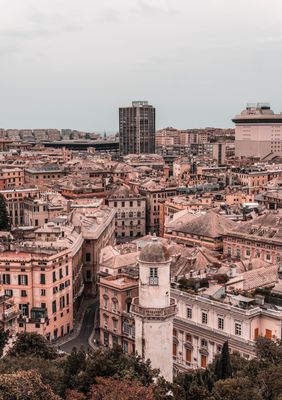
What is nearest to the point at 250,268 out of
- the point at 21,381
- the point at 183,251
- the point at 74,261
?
the point at 183,251

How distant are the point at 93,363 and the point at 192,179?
413 ft

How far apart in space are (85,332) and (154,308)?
28902 millimetres

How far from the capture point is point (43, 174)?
173m

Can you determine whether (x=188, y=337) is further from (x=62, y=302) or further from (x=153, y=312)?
(x=62, y=302)

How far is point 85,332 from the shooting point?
75.4m

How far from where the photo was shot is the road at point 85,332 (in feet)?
231

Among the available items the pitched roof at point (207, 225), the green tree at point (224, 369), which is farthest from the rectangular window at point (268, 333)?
the pitched roof at point (207, 225)

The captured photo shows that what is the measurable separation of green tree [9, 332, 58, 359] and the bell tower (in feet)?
31.4

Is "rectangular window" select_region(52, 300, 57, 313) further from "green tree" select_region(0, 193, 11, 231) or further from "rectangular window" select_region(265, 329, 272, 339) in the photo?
"green tree" select_region(0, 193, 11, 231)

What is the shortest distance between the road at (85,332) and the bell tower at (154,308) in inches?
865

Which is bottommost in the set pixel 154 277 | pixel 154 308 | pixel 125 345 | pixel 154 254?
pixel 125 345

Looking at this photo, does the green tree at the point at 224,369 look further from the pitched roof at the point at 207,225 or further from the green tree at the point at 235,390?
the pitched roof at the point at 207,225

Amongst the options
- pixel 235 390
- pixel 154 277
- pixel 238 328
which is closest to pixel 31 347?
pixel 154 277

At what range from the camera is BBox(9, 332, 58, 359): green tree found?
54016 mm
